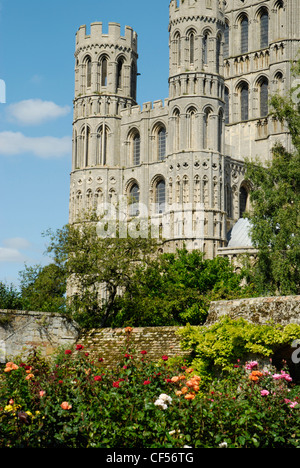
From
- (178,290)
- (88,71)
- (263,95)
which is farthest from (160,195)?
(178,290)

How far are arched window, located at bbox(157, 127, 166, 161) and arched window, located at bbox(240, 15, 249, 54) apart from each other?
41.4 feet

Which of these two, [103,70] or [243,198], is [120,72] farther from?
[243,198]

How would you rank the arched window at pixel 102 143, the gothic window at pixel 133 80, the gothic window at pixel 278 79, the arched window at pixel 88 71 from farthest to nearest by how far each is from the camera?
the gothic window at pixel 133 80 < the arched window at pixel 88 71 < the arched window at pixel 102 143 < the gothic window at pixel 278 79

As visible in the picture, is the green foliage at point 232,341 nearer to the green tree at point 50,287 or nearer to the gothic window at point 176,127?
the green tree at point 50,287

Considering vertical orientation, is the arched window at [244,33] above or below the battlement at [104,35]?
above

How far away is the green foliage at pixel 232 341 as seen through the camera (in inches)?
584

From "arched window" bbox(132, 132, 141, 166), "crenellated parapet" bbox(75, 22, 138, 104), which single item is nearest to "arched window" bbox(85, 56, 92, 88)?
"crenellated parapet" bbox(75, 22, 138, 104)

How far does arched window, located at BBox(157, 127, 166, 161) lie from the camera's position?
54500 mm

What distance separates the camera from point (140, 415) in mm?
10703


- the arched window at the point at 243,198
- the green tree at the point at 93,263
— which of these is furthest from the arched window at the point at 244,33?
the green tree at the point at 93,263

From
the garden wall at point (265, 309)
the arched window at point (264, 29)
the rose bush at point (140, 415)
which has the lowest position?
the rose bush at point (140, 415)

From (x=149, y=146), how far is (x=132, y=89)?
5911mm

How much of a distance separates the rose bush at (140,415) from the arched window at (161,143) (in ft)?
141
